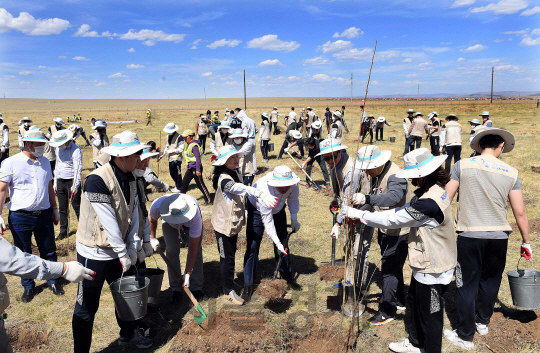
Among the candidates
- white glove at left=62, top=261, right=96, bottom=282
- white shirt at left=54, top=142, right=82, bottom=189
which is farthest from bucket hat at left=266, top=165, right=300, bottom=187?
white shirt at left=54, top=142, right=82, bottom=189

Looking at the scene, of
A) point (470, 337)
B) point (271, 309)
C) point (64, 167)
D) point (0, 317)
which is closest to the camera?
point (0, 317)

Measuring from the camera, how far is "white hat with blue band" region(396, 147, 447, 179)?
271 centimetres

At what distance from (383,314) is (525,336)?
1402 mm

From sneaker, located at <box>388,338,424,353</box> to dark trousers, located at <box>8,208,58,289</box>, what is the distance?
434 centimetres

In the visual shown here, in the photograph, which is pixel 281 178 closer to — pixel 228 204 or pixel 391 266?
pixel 228 204

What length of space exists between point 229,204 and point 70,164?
3778mm

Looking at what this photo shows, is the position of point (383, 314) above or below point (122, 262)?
below

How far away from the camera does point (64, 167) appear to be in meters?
6.24

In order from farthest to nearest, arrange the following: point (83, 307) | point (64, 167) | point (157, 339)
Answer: point (64, 167) < point (157, 339) < point (83, 307)

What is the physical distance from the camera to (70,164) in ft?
20.5

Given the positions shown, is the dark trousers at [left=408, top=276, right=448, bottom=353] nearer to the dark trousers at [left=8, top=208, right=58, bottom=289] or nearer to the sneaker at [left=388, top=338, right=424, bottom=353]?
A: the sneaker at [left=388, top=338, right=424, bottom=353]

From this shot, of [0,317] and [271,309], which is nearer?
[0,317]

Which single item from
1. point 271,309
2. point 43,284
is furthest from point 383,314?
point 43,284

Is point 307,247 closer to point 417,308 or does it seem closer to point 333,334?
point 333,334
